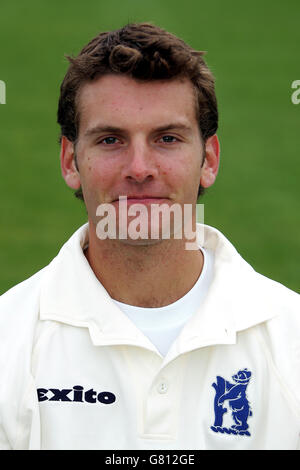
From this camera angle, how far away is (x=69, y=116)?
4.17m

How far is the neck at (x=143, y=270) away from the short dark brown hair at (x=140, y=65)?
1.72 ft

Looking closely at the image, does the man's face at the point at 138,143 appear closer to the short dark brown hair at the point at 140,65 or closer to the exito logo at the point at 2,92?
the short dark brown hair at the point at 140,65

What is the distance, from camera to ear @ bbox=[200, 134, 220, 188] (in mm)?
4258

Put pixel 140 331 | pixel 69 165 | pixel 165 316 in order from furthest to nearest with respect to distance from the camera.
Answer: pixel 69 165
pixel 165 316
pixel 140 331

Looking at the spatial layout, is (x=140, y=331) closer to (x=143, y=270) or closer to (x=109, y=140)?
(x=143, y=270)

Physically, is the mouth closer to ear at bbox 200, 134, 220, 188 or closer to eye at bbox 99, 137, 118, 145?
eye at bbox 99, 137, 118, 145

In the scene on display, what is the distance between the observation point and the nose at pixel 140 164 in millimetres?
3766

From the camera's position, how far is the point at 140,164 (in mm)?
3771

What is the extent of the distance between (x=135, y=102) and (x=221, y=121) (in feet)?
25.3

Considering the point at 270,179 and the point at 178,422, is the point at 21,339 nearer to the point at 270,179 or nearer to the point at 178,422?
the point at 178,422

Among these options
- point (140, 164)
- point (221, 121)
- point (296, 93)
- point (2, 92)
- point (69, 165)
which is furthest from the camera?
point (296, 93)

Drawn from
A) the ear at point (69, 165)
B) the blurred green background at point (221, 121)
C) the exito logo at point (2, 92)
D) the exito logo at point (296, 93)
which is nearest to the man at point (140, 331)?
the ear at point (69, 165)

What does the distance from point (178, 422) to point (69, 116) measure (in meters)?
1.43

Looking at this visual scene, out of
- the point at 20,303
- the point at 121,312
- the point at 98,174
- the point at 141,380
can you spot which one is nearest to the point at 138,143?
the point at 98,174
